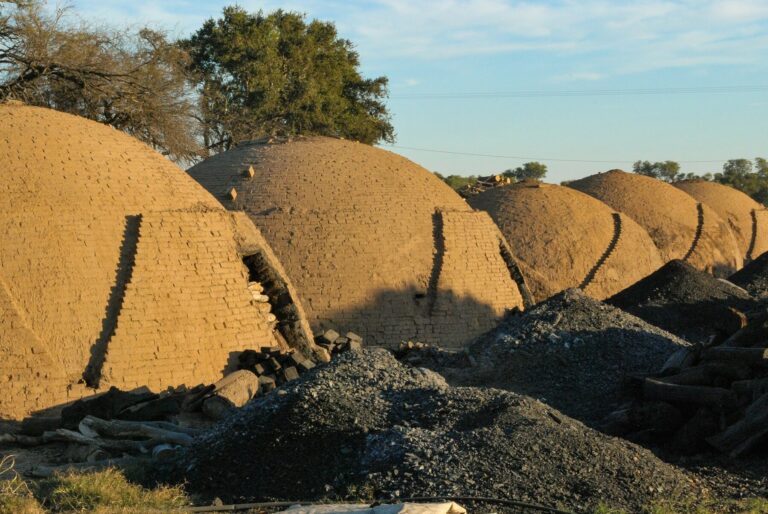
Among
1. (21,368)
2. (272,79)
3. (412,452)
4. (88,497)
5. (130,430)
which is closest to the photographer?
(88,497)

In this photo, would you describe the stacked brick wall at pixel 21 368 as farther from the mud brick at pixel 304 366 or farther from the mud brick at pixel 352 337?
the mud brick at pixel 352 337

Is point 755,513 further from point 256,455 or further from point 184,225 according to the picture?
point 184,225

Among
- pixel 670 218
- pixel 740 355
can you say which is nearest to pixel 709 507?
pixel 740 355

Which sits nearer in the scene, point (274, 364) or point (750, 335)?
point (750, 335)

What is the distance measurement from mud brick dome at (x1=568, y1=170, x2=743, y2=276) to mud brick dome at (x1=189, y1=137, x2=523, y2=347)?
11310mm

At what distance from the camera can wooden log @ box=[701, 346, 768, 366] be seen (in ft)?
36.7

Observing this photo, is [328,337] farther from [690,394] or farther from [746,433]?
[746,433]

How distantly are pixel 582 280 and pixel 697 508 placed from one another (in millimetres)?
15318

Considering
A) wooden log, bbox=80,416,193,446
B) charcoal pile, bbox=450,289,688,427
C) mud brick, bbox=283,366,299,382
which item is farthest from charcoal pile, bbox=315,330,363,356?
wooden log, bbox=80,416,193,446

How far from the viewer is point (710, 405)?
35.1ft

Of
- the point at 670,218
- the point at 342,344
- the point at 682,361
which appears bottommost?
the point at 342,344

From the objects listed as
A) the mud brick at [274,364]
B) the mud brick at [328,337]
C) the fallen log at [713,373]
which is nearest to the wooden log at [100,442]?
the mud brick at [274,364]

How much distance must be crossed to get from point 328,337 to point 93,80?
396 inches

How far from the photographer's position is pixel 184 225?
12.8m
